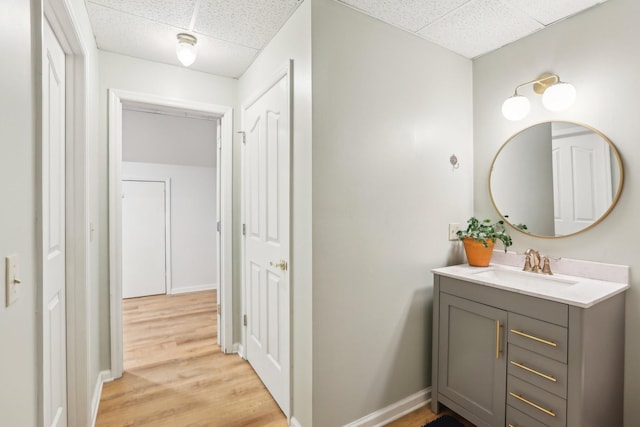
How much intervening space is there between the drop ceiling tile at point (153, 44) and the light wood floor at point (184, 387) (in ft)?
7.86

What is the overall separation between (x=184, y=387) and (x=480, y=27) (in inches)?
122

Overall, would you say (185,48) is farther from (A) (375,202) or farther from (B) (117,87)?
(A) (375,202)

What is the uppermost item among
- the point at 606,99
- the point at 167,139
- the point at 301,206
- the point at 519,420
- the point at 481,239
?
the point at 167,139

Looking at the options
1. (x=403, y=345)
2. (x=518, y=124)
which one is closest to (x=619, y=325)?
(x=403, y=345)

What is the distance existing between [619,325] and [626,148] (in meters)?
0.92

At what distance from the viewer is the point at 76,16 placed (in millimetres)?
1463

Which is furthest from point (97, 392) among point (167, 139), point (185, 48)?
point (167, 139)

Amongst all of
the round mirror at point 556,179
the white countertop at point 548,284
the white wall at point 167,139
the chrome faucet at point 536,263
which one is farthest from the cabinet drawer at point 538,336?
the white wall at point 167,139

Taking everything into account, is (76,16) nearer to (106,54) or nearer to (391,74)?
(106,54)

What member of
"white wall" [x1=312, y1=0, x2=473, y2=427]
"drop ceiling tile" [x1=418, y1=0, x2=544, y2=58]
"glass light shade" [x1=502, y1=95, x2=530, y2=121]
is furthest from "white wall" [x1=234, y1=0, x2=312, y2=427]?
"glass light shade" [x1=502, y1=95, x2=530, y2=121]

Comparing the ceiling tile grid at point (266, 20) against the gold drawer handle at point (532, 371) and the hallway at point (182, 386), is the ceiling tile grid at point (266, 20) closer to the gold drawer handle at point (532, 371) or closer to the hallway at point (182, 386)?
the gold drawer handle at point (532, 371)

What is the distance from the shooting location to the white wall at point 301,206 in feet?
5.38

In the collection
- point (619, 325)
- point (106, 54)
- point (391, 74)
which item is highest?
point (106, 54)

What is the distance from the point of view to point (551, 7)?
1.70 meters
